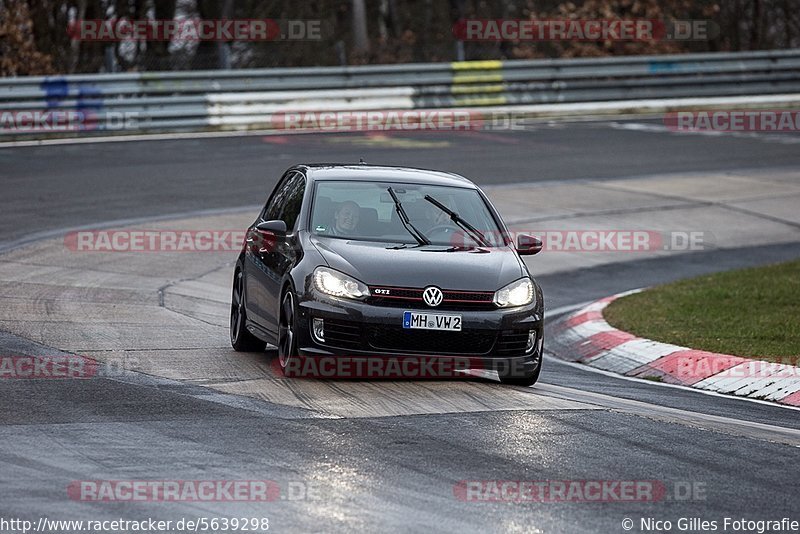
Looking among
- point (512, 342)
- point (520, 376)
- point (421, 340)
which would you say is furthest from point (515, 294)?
point (421, 340)

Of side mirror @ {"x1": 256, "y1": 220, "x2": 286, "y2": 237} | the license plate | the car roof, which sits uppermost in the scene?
the car roof

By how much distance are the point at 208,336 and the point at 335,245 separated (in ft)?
7.29

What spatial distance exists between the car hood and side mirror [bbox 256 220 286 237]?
243 mm

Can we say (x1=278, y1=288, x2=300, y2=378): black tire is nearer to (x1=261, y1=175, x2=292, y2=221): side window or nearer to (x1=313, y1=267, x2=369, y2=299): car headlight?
(x1=313, y1=267, x2=369, y2=299): car headlight

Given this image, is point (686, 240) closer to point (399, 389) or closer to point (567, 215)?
point (567, 215)

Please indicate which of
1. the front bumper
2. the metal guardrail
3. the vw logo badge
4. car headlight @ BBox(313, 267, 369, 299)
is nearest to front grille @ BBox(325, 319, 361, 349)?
the front bumper

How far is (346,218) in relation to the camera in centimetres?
1055

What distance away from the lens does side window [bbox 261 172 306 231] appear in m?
11.0

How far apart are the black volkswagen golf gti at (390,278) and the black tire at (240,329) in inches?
0.4

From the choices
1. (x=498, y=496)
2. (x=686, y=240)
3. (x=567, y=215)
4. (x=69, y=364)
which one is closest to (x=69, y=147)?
(x=567, y=215)

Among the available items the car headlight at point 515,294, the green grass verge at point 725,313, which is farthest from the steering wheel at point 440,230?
the green grass verge at point 725,313

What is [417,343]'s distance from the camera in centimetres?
948

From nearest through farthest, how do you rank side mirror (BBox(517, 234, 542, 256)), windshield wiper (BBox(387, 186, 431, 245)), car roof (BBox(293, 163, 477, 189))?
windshield wiper (BBox(387, 186, 431, 245)) → side mirror (BBox(517, 234, 542, 256)) → car roof (BBox(293, 163, 477, 189))

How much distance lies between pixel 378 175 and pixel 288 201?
0.78 meters
